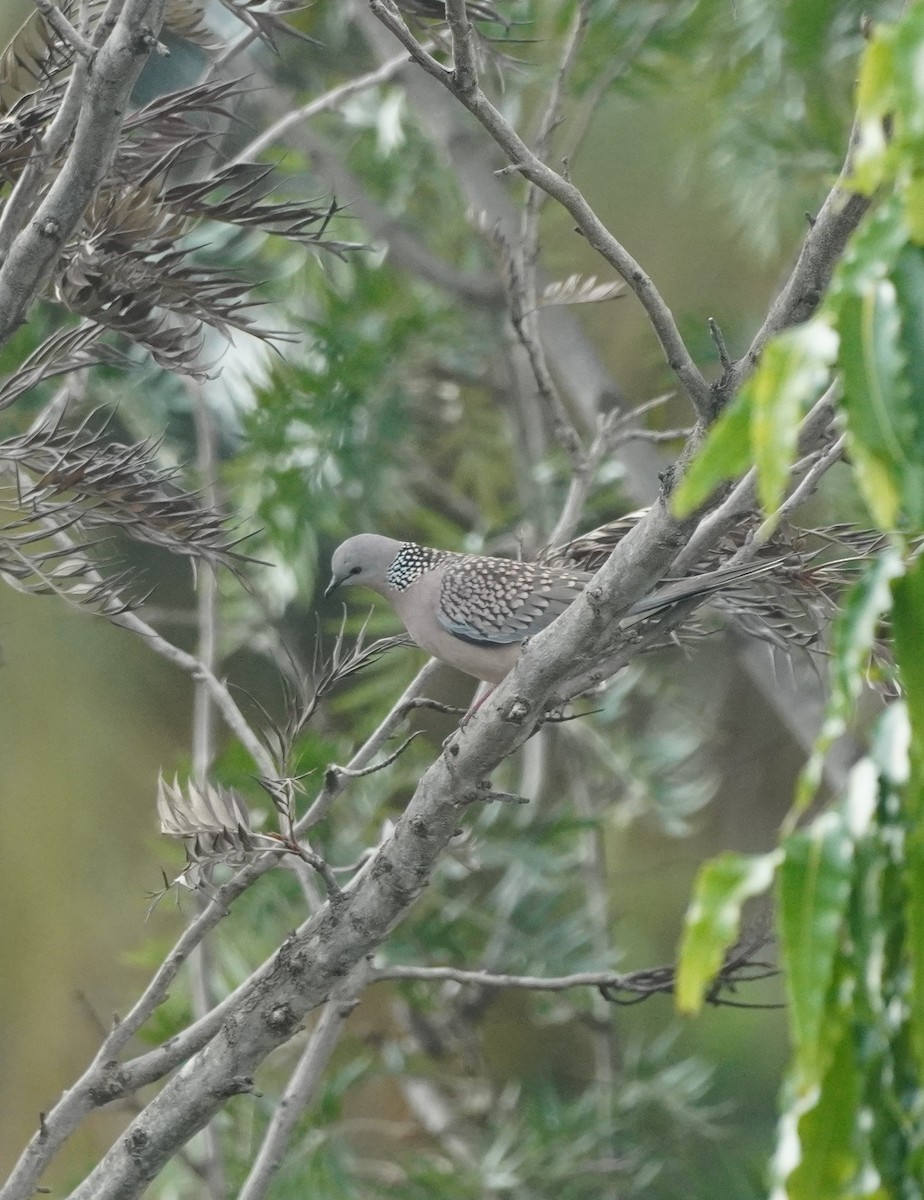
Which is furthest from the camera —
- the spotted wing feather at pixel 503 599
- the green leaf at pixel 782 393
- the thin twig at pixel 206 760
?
the thin twig at pixel 206 760

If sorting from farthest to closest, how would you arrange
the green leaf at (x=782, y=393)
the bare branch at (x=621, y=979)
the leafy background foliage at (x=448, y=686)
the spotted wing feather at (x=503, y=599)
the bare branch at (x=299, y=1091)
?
the leafy background foliage at (x=448, y=686), the spotted wing feather at (x=503, y=599), the bare branch at (x=299, y=1091), the bare branch at (x=621, y=979), the green leaf at (x=782, y=393)

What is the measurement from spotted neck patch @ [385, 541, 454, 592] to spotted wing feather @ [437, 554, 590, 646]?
4.3 inches

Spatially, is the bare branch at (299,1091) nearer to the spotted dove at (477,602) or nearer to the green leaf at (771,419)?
the spotted dove at (477,602)

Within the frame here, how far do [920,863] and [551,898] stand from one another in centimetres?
203

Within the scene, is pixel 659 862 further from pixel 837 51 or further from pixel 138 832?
pixel 837 51

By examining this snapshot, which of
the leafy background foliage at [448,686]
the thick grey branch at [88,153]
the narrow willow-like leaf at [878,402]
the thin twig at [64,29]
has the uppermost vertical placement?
the thin twig at [64,29]

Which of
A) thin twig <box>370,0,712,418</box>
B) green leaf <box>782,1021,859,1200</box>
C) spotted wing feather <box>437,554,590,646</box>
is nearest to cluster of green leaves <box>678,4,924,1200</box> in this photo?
green leaf <box>782,1021,859,1200</box>

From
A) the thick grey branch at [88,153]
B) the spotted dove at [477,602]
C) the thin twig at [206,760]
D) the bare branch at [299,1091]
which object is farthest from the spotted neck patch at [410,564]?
the thick grey branch at [88,153]

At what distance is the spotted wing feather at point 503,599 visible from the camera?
4.90ft

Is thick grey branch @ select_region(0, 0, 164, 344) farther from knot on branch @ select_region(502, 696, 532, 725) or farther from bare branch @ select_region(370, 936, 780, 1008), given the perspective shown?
bare branch @ select_region(370, 936, 780, 1008)

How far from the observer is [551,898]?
239cm

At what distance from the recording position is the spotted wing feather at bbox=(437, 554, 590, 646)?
149 centimetres

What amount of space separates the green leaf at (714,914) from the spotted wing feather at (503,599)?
1.03m

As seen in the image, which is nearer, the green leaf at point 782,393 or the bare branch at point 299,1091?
the green leaf at point 782,393
